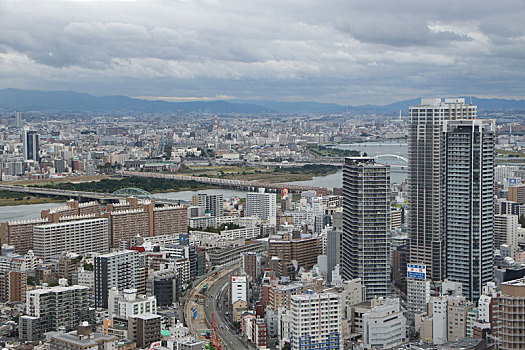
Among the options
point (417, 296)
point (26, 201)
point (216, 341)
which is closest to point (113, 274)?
point (216, 341)

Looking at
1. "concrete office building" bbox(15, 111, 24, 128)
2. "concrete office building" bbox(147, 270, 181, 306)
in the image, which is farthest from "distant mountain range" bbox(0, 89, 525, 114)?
"concrete office building" bbox(147, 270, 181, 306)

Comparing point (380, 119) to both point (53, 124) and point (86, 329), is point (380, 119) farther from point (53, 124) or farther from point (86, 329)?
point (86, 329)

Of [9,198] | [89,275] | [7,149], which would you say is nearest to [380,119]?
[7,149]

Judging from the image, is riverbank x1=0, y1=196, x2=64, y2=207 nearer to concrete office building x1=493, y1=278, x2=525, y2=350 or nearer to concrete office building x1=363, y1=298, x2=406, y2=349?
concrete office building x1=363, y1=298, x2=406, y2=349

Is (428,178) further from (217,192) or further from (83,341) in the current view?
(217,192)

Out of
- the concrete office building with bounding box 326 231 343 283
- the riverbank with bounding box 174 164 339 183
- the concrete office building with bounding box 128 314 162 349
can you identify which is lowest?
the concrete office building with bounding box 128 314 162 349

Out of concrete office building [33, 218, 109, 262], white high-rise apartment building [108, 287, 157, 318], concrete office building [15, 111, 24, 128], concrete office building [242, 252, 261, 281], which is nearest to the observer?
white high-rise apartment building [108, 287, 157, 318]

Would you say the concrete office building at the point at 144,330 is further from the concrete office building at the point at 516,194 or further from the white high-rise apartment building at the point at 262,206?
the concrete office building at the point at 516,194
